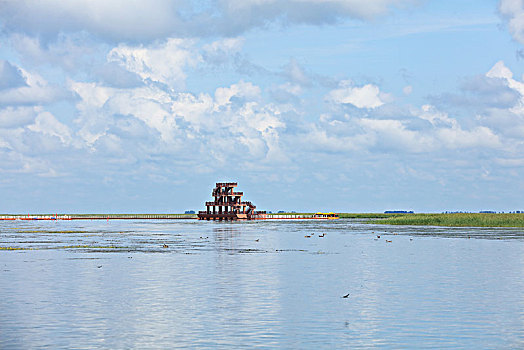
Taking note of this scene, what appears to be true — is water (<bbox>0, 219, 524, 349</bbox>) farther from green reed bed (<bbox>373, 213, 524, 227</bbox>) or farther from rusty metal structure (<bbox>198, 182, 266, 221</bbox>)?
rusty metal structure (<bbox>198, 182, 266, 221</bbox>)

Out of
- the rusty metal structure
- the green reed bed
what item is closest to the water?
the green reed bed

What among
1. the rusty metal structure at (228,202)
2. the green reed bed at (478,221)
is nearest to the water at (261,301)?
the green reed bed at (478,221)

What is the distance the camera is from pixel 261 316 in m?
29.5

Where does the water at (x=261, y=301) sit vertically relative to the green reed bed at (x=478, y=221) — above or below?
below

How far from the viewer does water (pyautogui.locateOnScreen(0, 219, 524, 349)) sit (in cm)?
2495

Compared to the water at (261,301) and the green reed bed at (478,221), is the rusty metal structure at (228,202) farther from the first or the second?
the water at (261,301)

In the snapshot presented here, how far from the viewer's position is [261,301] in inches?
1328

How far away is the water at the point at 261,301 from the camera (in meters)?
25.0

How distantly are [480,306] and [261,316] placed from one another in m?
10.4

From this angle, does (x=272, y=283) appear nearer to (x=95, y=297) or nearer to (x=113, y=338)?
(x=95, y=297)

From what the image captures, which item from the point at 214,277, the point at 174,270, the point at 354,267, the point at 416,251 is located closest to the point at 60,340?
the point at 214,277

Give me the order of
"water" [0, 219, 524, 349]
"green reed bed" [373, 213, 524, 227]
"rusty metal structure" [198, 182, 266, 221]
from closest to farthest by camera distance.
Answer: "water" [0, 219, 524, 349], "green reed bed" [373, 213, 524, 227], "rusty metal structure" [198, 182, 266, 221]

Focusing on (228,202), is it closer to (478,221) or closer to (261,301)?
(478,221)

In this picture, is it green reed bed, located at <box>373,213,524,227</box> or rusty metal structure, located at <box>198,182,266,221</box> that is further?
rusty metal structure, located at <box>198,182,266,221</box>
